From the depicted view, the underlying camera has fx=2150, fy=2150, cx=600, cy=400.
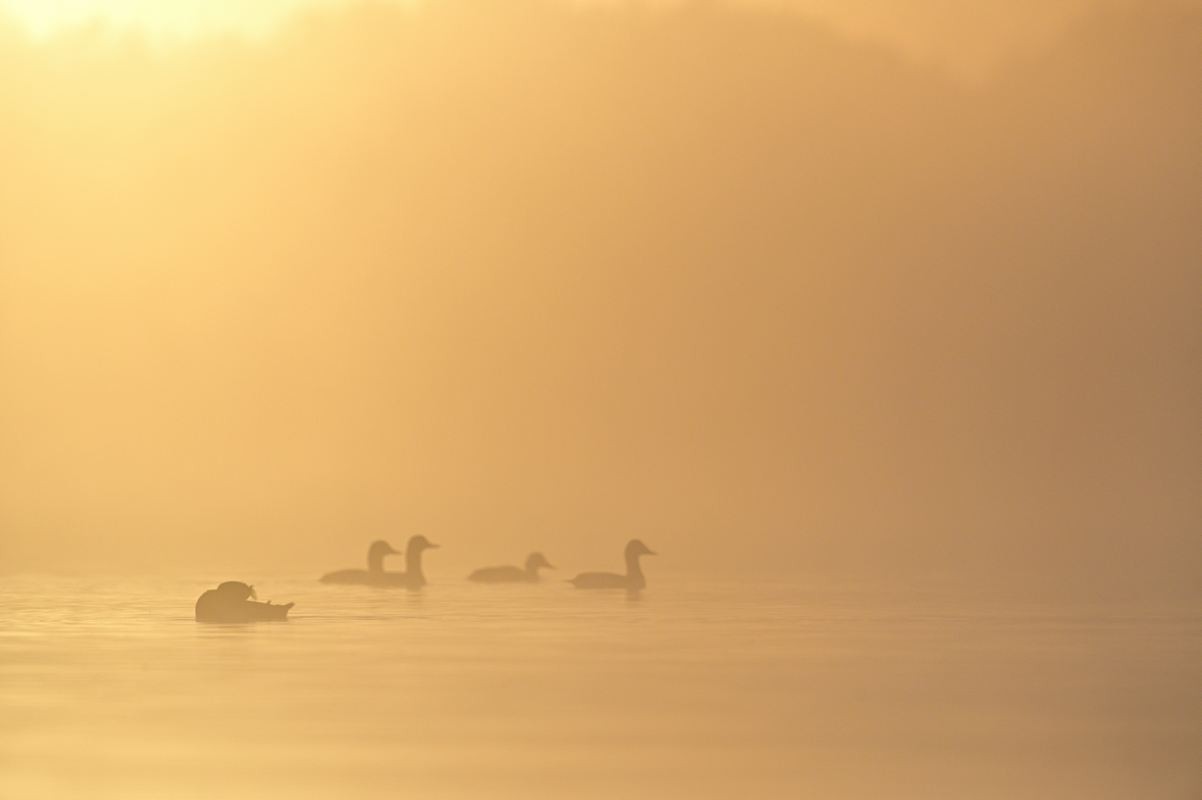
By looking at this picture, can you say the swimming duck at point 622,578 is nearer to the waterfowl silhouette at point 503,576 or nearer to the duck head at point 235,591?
the waterfowl silhouette at point 503,576

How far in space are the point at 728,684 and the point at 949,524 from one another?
42779mm

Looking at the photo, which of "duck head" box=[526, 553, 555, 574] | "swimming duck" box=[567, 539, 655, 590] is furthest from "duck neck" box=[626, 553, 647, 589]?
"duck head" box=[526, 553, 555, 574]

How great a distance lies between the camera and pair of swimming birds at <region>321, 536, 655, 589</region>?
3052 centimetres

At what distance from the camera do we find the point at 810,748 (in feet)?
44.7

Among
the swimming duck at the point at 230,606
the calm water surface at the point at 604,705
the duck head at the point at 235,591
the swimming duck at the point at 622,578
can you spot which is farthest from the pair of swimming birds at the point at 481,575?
the calm water surface at the point at 604,705

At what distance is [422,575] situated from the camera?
31531mm

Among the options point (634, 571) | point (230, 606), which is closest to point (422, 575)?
point (634, 571)

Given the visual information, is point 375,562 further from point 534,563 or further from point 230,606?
point 230,606

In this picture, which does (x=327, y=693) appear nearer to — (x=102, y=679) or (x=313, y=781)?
(x=102, y=679)

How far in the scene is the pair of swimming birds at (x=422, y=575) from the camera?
30.5 metres

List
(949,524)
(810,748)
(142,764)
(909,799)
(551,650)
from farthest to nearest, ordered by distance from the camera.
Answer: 1. (949,524)
2. (551,650)
3. (810,748)
4. (142,764)
5. (909,799)

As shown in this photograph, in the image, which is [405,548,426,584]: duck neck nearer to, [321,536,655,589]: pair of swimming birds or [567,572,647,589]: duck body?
[321,536,655,589]: pair of swimming birds

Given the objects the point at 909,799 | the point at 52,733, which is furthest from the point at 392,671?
the point at 909,799

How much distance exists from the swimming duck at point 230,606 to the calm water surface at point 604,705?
254 millimetres
